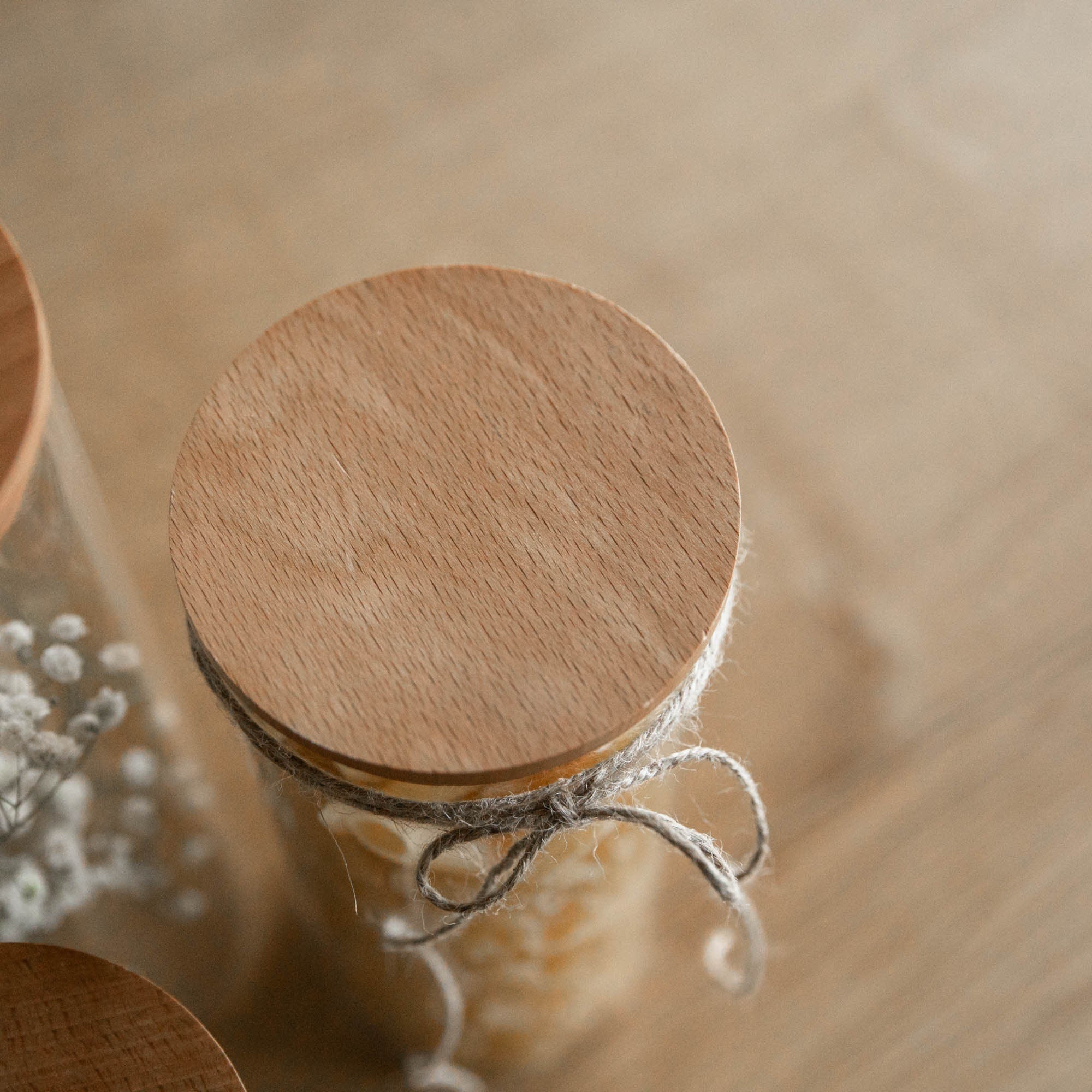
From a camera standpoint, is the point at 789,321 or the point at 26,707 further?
the point at 789,321

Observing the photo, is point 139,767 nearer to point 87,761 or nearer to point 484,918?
point 87,761

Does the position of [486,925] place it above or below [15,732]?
below

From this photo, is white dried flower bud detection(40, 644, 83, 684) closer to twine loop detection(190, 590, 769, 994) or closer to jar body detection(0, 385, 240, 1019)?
jar body detection(0, 385, 240, 1019)

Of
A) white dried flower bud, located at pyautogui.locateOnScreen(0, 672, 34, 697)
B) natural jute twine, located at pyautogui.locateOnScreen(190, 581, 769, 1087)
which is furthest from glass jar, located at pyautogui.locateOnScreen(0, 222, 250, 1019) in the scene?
natural jute twine, located at pyautogui.locateOnScreen(190, 581, 769, 1087)

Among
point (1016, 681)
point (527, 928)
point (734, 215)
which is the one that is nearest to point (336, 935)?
point (527, 928)

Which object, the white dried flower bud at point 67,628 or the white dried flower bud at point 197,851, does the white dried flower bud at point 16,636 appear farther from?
the white dried flower bud at point 197,851

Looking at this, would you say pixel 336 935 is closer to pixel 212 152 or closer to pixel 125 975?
pixel 125 975

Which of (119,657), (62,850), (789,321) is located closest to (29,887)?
(62,850)

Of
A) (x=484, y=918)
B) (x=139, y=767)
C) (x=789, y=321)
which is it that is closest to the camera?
(x=484, y=918)

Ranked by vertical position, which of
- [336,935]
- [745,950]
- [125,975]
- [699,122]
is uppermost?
[699,122]
